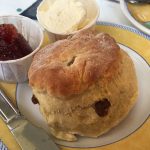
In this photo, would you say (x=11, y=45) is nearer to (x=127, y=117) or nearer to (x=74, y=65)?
(x=74, y=65)

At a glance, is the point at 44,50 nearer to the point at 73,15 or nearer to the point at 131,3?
the point at 73,15

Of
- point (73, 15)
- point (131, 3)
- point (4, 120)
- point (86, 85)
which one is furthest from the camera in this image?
point (131, 3)

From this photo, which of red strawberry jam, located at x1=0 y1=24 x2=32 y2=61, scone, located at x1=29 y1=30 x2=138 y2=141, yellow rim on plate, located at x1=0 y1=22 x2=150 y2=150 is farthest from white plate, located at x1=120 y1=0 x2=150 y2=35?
red strawberry jam, located at x1=0 y1=24 x2=32 y2=61

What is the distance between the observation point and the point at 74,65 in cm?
74

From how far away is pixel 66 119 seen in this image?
759 millimetres

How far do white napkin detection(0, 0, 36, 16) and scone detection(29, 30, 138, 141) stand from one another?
54 centimetres

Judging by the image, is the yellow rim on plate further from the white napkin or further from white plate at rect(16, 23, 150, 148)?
the white napkin

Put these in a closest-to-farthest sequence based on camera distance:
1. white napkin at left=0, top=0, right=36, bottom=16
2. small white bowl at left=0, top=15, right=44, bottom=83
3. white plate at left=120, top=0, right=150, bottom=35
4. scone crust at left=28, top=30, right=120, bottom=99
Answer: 1. scone crust at left=28, top=30, right=120, bottom=99
2. small white bowl at left=0, top=15, right=44, bottom=83
3. white plate at left=120, top=0, right=150, bottom=35
4. white napkin at left=0, top=0, right=36, bottom=16

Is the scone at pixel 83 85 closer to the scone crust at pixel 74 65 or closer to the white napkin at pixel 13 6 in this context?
the scone crust at pixel 74 65

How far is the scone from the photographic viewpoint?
72cm

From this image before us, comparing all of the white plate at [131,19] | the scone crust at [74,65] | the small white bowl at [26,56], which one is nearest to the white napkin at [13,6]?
the small white bowl at [26,56]

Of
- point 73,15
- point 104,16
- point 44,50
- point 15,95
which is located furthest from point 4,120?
point 104,16

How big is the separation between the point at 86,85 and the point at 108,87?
2.3 inches

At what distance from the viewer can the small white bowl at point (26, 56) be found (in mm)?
934
